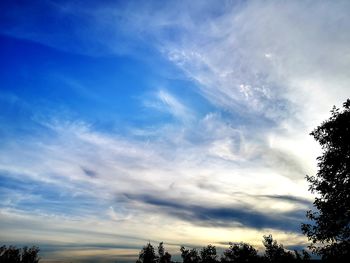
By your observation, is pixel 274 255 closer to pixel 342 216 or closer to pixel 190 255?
pixel 190 255

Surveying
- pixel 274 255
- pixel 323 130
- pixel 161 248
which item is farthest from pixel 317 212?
pixel 161 248

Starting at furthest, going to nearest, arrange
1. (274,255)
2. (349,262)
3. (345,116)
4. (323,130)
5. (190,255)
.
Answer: (190,255), (274,255), (323,130), (345,116), (349,262)

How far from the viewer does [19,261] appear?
93938 millimetres

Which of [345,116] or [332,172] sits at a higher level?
[345,116]

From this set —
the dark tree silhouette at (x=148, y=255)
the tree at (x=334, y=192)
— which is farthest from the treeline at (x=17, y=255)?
the tree at (x=334, y=192)

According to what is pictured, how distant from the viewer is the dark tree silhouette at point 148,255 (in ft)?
374

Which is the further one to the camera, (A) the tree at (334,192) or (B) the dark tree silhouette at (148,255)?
(B) the dark tree silhouette at (148,255)

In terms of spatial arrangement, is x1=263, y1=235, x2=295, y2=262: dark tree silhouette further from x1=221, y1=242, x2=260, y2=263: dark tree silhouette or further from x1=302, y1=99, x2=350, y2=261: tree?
x1=302, y1=99, x2=350, y2=261: tree

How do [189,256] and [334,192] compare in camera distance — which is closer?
[334,192]

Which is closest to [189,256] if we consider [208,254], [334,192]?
[208,254]

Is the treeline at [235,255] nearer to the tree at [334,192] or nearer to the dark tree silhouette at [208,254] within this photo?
the dark tree silhouette at [208,254]

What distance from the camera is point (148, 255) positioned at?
115375mm

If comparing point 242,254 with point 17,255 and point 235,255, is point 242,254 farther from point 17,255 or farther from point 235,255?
point 17,255

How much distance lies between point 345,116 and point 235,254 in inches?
3085
